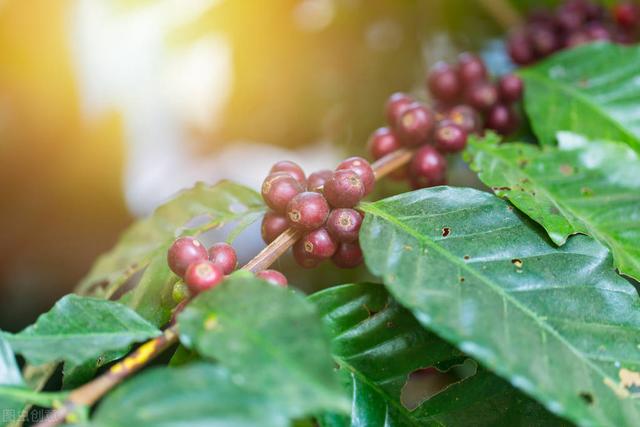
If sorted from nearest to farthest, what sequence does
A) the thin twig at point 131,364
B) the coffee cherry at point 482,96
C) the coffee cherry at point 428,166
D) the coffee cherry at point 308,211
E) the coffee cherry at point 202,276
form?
the thin twig at point 131,364 < the coffee cherry at point 202,276 < the coffee cherry at point 308,211 < the coffee cherry at point 428,166 < the coffee cherry at point 482,96

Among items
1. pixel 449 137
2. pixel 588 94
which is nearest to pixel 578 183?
pixel 449 137

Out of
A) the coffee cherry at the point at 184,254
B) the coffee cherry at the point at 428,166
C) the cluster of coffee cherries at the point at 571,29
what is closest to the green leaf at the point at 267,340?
the coffee cherry at the point at 184,254

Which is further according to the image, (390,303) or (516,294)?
(390,303)

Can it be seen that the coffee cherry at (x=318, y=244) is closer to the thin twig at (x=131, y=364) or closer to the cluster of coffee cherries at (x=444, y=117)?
the thin twig at (x=131, y=364)

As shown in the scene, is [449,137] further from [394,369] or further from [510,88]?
[394,369]

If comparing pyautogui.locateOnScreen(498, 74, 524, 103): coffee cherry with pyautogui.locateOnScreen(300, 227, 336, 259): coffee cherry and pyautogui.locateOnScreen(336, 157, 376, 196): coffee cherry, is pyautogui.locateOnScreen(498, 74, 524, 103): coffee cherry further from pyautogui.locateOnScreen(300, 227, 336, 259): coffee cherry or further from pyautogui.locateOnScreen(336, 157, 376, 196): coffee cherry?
pyautogui.locateOnScreen(300, 227, 336, 259): coffee cherry

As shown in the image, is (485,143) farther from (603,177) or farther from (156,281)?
(156,281)
